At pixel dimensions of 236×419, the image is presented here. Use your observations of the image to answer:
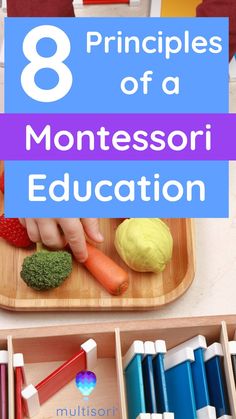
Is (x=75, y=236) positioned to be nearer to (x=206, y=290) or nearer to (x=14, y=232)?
(x=14, y=232)

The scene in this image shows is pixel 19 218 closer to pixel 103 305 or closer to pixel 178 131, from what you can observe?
pixel 103 305

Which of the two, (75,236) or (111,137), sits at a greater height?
(111,137)

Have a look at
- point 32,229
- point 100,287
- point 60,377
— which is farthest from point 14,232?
point 60,377

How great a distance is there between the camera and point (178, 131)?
132 centimetres

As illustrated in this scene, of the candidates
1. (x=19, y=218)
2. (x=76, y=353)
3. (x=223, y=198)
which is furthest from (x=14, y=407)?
(x=223, y=198)

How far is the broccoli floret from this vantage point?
128 cm

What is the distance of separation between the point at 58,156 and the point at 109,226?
196 millimetres

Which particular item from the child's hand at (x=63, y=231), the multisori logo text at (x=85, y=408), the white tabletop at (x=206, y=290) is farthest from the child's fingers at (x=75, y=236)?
the multisori logo text at (x=85, y=408)

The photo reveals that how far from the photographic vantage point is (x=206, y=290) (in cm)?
137

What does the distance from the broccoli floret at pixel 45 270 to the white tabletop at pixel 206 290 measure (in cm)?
7

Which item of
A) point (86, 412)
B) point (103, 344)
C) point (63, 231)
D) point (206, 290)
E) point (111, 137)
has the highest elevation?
point (111, 137)

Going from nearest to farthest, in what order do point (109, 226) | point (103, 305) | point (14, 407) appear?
point (14, 407) → point (103, 305) → point (109, 226)

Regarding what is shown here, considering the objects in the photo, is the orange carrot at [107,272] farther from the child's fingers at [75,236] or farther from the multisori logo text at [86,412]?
the multisori logo text at [86,412]

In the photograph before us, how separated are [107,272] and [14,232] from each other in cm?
20
